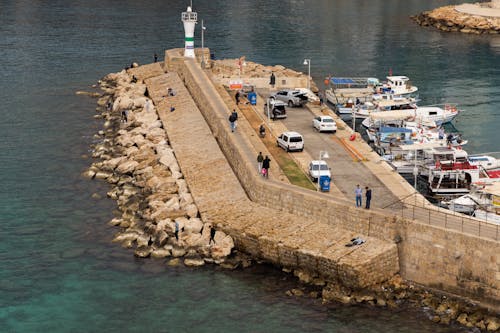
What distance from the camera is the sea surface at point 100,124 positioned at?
4728cm

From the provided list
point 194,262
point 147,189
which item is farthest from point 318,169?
point 147,189

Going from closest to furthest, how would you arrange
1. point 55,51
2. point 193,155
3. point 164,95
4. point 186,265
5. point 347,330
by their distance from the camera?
point 347,330
point 186,265
point 193,155
point 164,95
point 55,51

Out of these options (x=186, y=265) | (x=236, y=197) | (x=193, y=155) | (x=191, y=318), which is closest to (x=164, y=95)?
(x=193, y=155)

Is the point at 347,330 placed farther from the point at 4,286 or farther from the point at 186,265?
the point at 4,286

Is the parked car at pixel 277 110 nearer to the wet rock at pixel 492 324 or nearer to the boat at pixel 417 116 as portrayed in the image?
the boat at pixel 417 116

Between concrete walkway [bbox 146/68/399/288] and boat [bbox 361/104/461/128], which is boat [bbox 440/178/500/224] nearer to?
concrete walkway [bbox 146/68/399/288]

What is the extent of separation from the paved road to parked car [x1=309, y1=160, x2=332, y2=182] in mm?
1012

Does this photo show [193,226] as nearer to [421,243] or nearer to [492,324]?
[421,243]

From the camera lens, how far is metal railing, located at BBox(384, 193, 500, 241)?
48.2 meters

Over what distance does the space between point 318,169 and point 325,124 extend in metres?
13.5

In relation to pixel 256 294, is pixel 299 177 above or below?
above

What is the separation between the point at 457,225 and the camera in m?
49.0

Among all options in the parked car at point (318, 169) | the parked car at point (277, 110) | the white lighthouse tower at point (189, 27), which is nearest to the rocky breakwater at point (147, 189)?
the parked car at point (318, 169)

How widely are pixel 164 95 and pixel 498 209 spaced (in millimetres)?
44667
